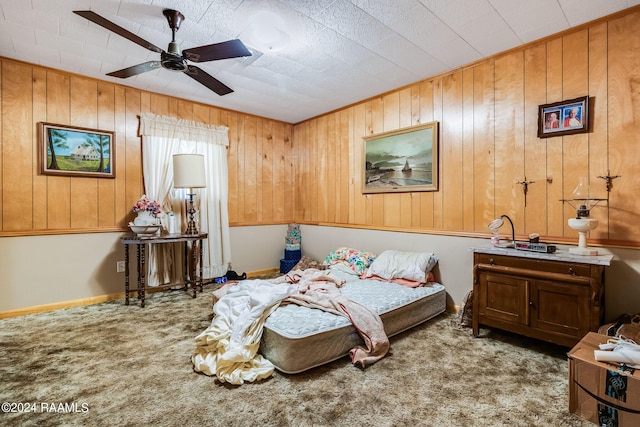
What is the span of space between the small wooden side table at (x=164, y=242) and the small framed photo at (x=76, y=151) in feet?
2.92

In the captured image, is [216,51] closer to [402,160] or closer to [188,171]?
[188,171]

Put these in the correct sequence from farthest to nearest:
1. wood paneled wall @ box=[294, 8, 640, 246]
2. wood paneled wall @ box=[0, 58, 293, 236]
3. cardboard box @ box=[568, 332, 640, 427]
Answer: wood paneled wall @ box=[0, 58, 293, 236]
wood paneled wall @ box=[294, 8, 640, 246]
cardboard box @ box=[568, 332, 640, 427]

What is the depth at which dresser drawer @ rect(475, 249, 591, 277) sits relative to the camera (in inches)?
84.4

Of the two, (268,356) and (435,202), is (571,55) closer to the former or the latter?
(435,202)

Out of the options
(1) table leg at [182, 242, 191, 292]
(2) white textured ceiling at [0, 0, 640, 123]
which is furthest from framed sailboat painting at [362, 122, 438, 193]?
(1) table leg at [182, 242, 191, 292]

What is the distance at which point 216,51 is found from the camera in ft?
7.57

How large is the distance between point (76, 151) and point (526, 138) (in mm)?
4715

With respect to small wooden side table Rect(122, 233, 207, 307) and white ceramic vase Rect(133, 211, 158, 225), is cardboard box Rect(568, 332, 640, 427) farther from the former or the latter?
white ceramic vase Rect(133, 211, 158, 225)

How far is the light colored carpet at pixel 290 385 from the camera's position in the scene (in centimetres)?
164

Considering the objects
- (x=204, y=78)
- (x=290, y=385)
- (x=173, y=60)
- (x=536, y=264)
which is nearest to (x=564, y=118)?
(x=536, y=264)

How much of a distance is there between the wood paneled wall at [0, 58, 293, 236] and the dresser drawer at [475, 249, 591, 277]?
3.53 metres

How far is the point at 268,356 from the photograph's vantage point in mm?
2156

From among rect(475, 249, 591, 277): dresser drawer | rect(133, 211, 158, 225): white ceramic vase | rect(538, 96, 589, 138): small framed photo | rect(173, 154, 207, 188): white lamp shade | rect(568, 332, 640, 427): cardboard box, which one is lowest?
rect(568, 332, 640, 427): cardboard box

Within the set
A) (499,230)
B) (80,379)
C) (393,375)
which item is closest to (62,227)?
(80,379)
